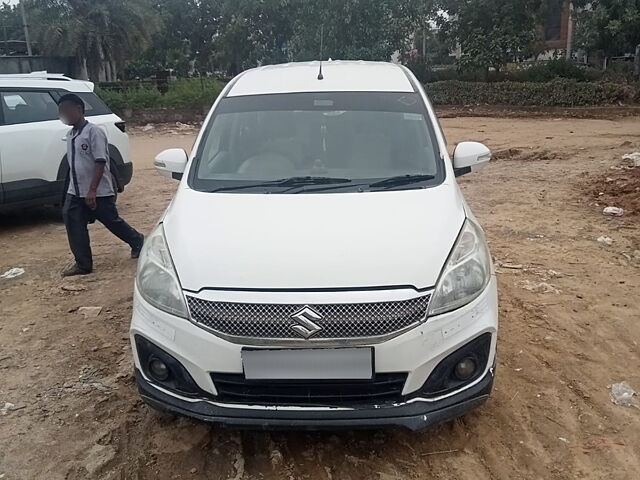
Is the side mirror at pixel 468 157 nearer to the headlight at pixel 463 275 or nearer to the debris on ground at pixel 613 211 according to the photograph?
the headlight at pixel 463 275

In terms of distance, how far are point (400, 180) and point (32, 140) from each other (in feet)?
17.2

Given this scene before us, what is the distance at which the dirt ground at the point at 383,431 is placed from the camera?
2963 millimetres

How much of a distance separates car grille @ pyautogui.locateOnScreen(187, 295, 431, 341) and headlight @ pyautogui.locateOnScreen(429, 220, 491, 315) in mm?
141

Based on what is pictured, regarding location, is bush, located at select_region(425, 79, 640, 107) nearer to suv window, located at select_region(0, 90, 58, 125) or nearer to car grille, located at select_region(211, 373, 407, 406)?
suv window, located at select_region(0, 90, 58, 125)

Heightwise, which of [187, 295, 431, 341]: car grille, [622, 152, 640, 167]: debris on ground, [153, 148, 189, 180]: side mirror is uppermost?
[153, 148, 189, 180]: side mirror

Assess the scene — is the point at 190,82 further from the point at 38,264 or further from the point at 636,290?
the point at 636,290

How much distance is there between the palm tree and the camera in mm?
27047

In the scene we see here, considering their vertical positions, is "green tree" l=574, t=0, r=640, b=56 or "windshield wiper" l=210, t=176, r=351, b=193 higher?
"green tree" l=574, t=0, r=640, b=56

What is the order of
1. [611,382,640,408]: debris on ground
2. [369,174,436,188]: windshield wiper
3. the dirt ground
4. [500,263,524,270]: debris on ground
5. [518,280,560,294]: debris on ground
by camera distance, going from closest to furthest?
the dirt ground < [611,382,640,408]: debris on ground < [369,174,436,188]: windshield wiper < [518,280,560,294]: debris on ground < [500,263,524,270]: debris on ground

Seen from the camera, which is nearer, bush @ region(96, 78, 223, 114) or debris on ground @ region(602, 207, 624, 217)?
debris on ground @ region(602, 207, 624, 217)

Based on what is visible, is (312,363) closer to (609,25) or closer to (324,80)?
(324,80)

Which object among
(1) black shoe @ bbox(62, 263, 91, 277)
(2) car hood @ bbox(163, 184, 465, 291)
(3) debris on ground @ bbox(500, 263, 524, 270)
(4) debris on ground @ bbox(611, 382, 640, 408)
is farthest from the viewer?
(1) black shoe @ bbox(62, 263, 91, 277)

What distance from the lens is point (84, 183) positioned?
551 centimetres

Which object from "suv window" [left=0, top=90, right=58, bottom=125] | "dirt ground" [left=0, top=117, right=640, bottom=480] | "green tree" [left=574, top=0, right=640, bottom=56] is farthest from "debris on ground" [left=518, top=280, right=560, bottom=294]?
"green tree" [left=574, top=0, right=640, bottom=56]
